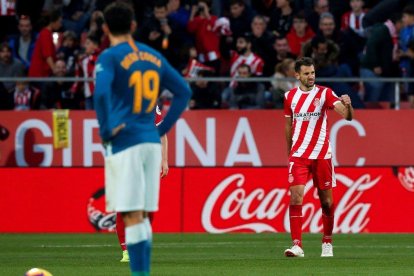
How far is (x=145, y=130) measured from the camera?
9641 millimetres

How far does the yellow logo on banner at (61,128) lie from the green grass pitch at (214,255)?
7.00 feet

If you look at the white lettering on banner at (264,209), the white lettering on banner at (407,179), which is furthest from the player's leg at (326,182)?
the white lettering on banner at (407,179)

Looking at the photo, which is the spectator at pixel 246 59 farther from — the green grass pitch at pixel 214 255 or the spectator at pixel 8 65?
the spectator at pixel 8 65

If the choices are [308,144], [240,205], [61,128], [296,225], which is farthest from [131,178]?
[61,128]

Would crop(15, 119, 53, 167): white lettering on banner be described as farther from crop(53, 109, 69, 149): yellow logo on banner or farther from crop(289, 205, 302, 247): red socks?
crop(289, 205, 302, 247): red socks

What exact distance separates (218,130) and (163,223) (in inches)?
80.6

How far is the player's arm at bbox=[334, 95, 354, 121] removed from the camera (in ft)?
45.1

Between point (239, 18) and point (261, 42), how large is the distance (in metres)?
0.80

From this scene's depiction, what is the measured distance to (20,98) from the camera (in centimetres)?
2167

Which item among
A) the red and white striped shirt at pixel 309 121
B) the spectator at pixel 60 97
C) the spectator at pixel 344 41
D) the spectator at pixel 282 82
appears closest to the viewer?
the red and white striped shirt at pixel 309 121

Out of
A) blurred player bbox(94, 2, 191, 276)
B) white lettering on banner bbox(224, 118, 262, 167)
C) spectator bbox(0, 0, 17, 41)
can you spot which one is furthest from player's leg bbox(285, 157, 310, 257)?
spectator bbox(0, 0, 17, 41)

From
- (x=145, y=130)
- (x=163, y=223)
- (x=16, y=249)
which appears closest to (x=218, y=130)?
(x=163, y=223)

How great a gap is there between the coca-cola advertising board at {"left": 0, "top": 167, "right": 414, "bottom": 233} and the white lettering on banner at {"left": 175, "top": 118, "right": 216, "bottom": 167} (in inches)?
37.8

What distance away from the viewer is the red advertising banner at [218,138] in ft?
70.7
